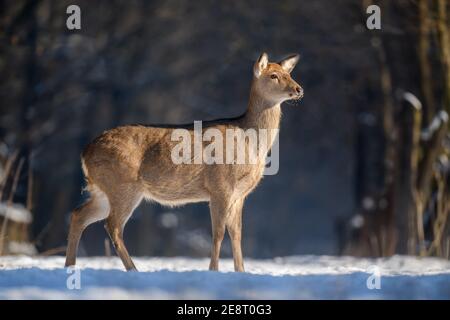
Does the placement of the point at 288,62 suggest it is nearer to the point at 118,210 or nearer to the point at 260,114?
the point at 260,114

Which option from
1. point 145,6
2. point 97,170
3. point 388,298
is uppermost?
point 145,6

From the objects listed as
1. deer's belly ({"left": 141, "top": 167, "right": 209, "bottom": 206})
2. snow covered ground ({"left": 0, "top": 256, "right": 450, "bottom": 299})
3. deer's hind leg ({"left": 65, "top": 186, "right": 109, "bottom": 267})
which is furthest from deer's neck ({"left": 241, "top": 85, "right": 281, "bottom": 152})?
snow covered ground ({"left": 0, "top": 256, "right": 450, "bottom": 299})

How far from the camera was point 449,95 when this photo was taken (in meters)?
14.5

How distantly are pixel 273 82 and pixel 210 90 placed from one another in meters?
12.3

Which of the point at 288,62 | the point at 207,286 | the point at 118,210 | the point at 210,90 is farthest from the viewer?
the point at 210,90

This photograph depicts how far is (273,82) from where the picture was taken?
9328mm

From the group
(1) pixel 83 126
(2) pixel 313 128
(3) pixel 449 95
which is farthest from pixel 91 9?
(3) pixel 449 95

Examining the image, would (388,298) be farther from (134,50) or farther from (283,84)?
(134,50)

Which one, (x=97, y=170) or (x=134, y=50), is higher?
(x=134, y=50)

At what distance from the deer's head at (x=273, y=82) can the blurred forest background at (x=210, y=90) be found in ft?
18.3

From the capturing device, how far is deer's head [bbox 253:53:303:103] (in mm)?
9242

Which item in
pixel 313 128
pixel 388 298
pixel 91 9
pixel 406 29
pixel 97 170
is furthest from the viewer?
pixel 313 128

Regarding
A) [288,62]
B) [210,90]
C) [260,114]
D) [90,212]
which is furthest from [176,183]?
[210,90]

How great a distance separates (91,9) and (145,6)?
50.1 inches
